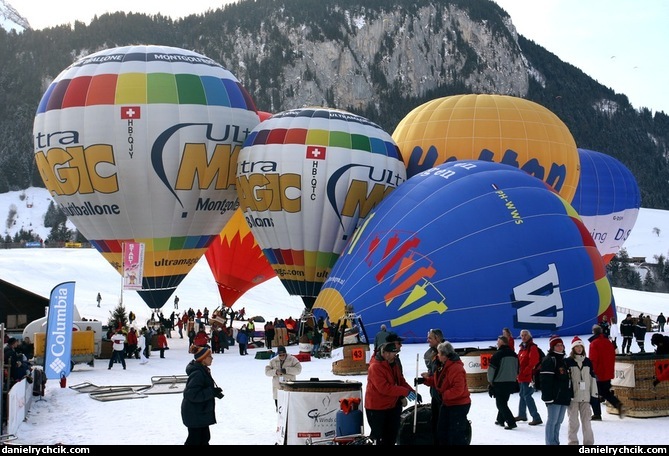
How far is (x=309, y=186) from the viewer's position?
23.6 meters

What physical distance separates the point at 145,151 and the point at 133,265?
3.28 metres

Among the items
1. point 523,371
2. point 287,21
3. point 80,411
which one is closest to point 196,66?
point 80,411

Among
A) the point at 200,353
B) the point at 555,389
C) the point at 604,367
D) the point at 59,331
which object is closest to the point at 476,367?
the point at 604,367

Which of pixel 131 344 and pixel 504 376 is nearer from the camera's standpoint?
pixel 504 376

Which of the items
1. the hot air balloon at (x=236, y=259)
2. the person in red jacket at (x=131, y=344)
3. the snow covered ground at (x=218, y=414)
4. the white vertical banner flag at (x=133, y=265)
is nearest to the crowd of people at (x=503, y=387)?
the snow covered ground at (x=218, y=414)

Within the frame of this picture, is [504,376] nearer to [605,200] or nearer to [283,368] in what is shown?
[283,368]

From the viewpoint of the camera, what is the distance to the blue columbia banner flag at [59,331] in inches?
523

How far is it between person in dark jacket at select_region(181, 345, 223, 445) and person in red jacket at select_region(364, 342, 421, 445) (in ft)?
4.20

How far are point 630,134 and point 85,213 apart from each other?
166808mm

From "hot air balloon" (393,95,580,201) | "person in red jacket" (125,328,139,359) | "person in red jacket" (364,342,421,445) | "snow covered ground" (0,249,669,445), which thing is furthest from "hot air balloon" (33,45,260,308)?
"person in red jacket" (364,342,421,445)

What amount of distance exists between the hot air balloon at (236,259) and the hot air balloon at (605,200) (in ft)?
49.0

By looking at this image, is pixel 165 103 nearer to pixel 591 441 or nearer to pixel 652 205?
pixel 591 441

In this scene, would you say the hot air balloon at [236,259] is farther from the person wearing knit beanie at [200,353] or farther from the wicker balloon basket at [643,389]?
the person wearing knit beanie at [200,353]

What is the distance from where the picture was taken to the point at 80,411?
36.5ft
